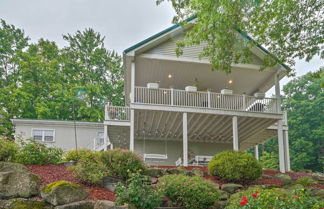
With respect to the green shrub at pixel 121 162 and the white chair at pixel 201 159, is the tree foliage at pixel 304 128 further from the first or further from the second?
the green shrub at pixel 121 162

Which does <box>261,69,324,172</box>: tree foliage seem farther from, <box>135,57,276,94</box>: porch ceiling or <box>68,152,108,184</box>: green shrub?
<box>68,152,108,184</box>: green shrub

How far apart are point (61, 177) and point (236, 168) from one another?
5877mm

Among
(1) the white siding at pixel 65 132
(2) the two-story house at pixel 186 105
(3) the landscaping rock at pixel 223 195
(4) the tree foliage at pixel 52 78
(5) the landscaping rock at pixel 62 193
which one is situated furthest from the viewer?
(4) the tree foliage at pixel 52 78

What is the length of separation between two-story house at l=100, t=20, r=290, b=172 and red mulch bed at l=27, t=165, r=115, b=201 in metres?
3.78

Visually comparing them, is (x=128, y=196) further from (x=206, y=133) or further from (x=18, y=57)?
(x=18, y=57)

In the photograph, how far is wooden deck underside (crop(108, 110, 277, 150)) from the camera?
15.7 meters

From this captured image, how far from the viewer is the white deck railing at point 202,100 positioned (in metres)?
15.2

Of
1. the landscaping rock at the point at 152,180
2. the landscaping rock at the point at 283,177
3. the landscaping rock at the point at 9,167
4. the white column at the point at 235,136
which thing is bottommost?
the landscaping rock at the point at 283,177

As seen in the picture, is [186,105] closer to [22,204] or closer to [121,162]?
[121,162]

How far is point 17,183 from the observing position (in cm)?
868

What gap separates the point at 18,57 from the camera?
27.4m

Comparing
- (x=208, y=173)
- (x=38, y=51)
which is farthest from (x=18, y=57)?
(x=208, y=173)

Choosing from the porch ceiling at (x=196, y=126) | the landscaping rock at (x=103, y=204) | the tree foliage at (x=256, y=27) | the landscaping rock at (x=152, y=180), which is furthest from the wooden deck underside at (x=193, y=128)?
the landscaping rock at (x=103, y=204)

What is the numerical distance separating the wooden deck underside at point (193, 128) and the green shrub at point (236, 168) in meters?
3.67
